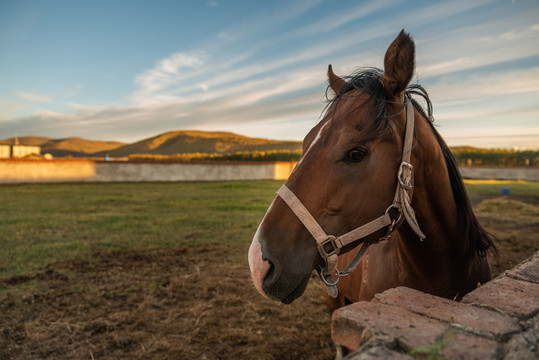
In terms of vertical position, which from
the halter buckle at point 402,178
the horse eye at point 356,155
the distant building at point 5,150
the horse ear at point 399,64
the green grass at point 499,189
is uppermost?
the distant building at point 5,150

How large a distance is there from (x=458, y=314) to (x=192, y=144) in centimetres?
7887

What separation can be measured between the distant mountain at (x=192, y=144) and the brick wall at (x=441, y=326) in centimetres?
6473

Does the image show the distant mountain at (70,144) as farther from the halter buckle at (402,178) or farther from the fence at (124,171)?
the halter buckle at (402,178)

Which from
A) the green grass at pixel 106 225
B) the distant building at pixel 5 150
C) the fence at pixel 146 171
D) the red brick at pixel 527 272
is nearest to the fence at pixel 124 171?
the fence at pixel 146 171

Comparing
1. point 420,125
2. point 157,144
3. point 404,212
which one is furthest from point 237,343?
point 157,144

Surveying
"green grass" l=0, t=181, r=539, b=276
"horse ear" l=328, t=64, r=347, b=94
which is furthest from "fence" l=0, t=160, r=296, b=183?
"horse ear" l=328, t=64, r=347, b=94

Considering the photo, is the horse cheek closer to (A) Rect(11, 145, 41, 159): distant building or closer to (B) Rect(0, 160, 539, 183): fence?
(B) Rect(0, 160, 539, 183): fence

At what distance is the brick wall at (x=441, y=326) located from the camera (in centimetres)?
91

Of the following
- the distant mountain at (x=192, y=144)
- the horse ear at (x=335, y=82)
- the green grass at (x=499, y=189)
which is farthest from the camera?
the distant mountain at (x=192, y=144)

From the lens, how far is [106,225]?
26.8 feet

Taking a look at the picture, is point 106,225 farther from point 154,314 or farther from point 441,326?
point 441,326

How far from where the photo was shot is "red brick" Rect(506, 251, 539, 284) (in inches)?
62.2

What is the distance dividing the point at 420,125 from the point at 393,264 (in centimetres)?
88

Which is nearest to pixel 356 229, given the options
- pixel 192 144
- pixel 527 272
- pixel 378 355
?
pixel 378 355
